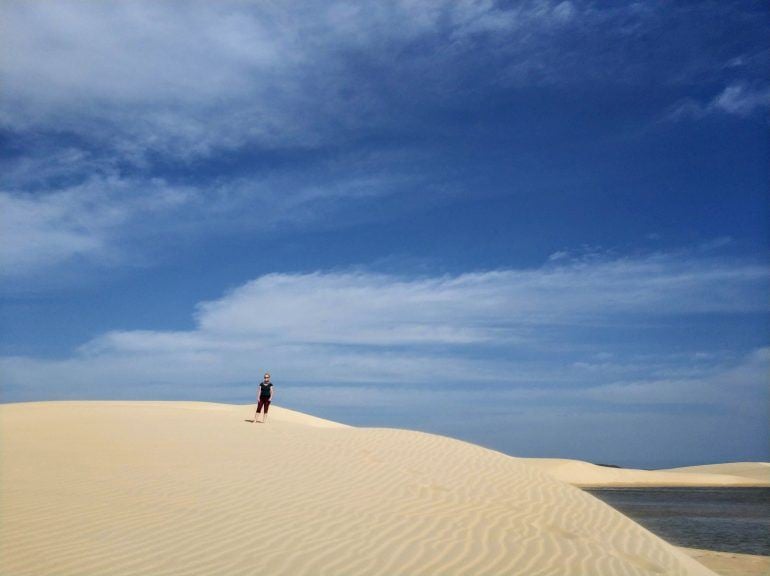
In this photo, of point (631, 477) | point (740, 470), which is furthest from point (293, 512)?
point (740, 470)

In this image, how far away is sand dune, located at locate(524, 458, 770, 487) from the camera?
45688 millimetres

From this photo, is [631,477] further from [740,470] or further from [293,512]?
[293,512]

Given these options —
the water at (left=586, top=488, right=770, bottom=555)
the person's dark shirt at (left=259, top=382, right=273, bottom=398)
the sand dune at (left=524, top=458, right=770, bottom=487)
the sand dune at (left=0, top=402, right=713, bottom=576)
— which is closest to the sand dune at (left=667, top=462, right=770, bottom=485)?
the sand dune at (left=524, top=458, right=770, bottom=487)

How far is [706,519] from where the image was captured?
67.2ft

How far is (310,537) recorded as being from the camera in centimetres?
869

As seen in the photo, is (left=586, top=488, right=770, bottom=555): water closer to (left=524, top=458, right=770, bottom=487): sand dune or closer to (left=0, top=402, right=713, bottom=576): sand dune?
(left=0, top=402, right=713, bottom=576): sand dune

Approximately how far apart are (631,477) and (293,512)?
4520 cm

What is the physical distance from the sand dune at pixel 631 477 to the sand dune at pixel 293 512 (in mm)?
31550

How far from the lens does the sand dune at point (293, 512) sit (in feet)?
25.6

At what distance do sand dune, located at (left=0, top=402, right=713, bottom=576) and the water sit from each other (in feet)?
11.7

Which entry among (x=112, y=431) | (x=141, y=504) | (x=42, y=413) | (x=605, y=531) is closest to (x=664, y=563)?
(x=605, y=531)

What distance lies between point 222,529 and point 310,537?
1.16 metres

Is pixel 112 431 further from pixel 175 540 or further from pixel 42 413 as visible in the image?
pixel 175 540

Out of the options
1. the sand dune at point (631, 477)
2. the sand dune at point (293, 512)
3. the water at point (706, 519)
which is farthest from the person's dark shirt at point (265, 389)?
the sand dune at point (631, 477)
